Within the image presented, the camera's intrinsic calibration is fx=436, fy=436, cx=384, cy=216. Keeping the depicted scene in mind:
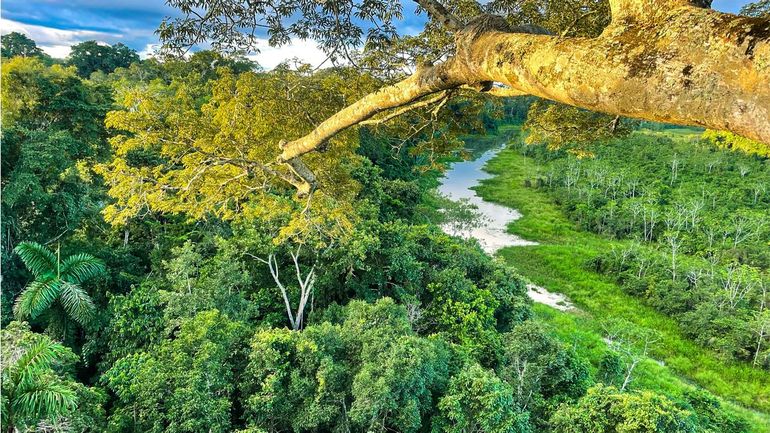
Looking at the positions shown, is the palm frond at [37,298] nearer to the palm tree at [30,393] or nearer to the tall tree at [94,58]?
the palm tree at [30,393]

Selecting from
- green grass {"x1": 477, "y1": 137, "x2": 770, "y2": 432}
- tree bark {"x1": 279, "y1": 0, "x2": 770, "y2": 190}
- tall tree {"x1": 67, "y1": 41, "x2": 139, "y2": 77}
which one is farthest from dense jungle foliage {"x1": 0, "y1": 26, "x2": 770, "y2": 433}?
tall tree {"x1": 67, "y1": 41, "x2": 139, "y2": 77}

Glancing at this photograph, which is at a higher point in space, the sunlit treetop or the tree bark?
the sunlit treetop

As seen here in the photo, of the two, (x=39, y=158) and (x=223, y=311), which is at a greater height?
(x=39, y=158)

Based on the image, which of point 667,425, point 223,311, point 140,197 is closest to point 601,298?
point 667,425

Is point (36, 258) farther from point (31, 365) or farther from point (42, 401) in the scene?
point (42, 401)

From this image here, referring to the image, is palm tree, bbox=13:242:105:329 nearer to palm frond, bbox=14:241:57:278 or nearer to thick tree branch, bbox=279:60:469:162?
palm frond, bbox=14:241:57:278

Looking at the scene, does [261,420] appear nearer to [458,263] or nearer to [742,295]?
[458,263]

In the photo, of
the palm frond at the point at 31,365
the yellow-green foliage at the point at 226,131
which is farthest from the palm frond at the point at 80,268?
the yellow-green foliage at the point at 226,131
